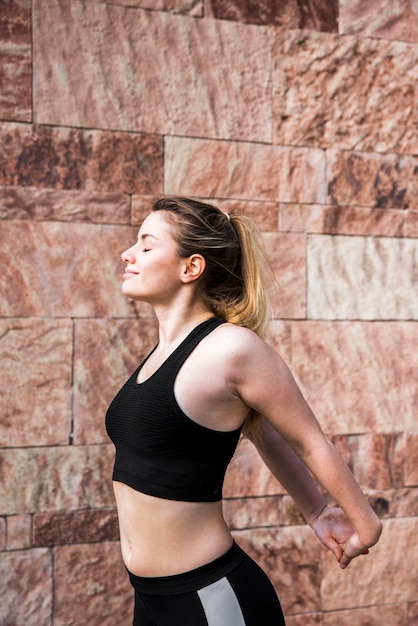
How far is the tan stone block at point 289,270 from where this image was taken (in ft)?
13.5

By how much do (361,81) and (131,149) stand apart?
1.16 meters

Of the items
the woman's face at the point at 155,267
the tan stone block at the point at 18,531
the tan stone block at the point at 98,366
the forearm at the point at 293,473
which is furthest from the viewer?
the tan stone block at the point at 98,366

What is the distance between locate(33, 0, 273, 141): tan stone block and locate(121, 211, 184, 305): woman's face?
161 centimetres

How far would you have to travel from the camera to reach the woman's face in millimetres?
2363

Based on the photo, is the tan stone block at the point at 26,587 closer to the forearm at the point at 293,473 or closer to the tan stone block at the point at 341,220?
the forearm at the point at 293,473

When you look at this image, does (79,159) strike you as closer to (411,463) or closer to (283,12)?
(283,12)

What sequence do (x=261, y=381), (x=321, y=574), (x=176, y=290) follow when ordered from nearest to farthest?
(x=261, y=381), (x=176, y=290), (x=321, y=574)

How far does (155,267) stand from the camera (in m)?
2.36

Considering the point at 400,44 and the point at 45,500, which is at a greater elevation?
the point at 400,44

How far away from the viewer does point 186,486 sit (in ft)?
7.24

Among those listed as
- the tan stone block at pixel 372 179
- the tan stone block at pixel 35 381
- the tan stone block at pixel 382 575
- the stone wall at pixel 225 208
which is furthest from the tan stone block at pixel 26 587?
the tan stone block at pixel 372 179

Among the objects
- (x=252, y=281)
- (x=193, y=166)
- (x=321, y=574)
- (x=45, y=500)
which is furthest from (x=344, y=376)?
(x=252, y=281)

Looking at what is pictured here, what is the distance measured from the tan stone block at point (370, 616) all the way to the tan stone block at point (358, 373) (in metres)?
0.82

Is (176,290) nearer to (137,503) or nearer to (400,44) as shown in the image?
(137,503)
